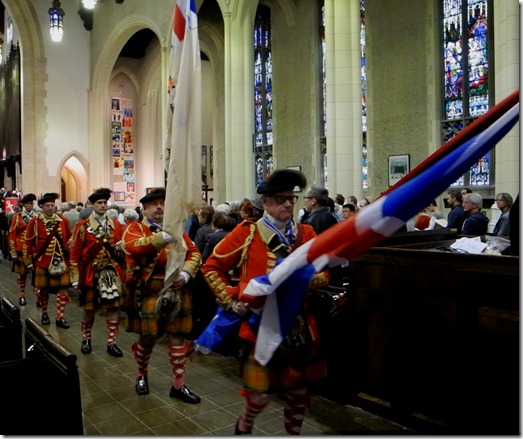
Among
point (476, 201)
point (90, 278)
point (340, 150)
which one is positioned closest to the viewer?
point (90, 278)

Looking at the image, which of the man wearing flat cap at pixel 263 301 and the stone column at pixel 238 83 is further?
the stone column at pixel 238 83

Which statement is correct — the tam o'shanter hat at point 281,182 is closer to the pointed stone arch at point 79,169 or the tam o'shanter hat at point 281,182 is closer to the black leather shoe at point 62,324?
the black leather shoe at point 62,324

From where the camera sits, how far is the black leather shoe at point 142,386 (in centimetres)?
402

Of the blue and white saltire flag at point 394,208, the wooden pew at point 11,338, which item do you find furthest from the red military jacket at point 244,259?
the wooden pew at point 11,338

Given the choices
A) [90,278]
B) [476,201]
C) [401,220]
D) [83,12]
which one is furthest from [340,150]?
[83,12]

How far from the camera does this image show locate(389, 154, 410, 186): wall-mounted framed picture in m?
12.2

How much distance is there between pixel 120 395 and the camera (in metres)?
4.04

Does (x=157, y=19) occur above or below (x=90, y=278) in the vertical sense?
above

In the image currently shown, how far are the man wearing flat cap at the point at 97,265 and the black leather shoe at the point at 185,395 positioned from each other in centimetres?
136

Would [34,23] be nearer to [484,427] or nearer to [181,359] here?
[181,359]

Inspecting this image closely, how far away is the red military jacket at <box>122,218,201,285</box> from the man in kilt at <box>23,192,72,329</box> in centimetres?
271

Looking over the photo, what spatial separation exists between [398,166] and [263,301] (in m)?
10.7

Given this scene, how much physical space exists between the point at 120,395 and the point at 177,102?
2.34 metres

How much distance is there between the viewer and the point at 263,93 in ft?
53.9
